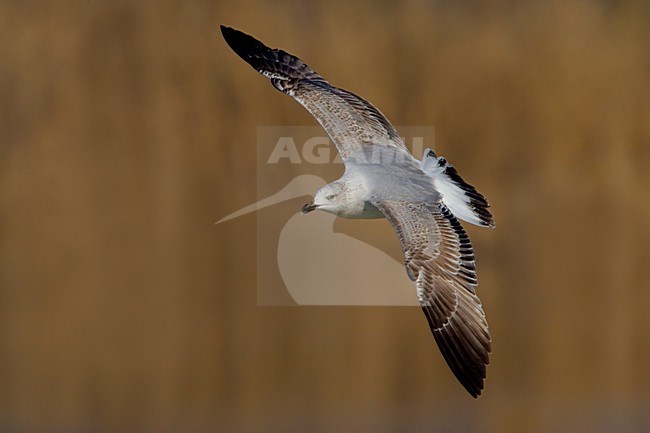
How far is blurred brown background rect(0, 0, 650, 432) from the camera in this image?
6602mm

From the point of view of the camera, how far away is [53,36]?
6645mm

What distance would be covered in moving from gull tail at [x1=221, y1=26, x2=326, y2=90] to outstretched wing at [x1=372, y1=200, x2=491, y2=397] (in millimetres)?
998

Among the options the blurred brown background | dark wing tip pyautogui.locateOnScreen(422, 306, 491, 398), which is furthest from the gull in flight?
the blurred brown background

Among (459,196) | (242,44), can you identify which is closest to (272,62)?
(242,44)

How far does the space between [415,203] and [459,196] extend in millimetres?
232

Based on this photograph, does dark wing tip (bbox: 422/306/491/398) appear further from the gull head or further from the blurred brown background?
the blurred brown background

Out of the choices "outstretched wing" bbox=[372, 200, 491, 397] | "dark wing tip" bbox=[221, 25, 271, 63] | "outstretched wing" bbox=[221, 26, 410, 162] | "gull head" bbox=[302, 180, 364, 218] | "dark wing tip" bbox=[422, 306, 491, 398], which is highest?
"dark wing tip" bbox=[221, 25, 271, 63]

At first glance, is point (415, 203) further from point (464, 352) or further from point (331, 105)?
point (331, 105)

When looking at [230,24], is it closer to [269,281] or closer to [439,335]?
[269,281]

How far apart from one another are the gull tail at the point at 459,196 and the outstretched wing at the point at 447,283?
15 cm

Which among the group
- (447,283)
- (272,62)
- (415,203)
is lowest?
(447,283)

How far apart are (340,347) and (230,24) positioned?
1.70 m

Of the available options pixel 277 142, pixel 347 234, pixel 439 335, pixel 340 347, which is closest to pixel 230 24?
pixel 277 142

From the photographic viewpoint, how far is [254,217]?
648 cm
